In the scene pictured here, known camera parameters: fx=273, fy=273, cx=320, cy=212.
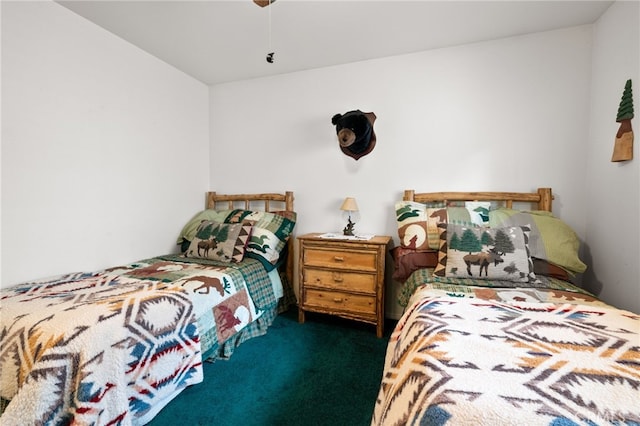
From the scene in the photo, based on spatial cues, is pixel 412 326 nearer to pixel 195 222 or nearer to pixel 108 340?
pixel 108 340

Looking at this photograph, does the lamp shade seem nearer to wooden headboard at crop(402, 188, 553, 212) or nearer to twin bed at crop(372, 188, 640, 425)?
wooden headboard at crop(402, 188, 553, 212)

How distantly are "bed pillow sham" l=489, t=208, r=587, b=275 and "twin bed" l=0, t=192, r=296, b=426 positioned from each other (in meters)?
1.82

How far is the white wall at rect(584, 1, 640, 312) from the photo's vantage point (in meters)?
1.52

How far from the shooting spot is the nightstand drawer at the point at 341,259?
6.91 feet

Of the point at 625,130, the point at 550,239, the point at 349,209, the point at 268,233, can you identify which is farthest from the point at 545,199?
the point at 268,233

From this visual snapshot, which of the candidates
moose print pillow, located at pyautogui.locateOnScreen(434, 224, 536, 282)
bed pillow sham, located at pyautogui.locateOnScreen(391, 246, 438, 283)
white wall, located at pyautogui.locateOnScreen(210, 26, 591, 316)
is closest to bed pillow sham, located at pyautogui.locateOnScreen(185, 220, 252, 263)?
white wall, located at pyautogui.locateOnScreen(210, 26, 591, 316)

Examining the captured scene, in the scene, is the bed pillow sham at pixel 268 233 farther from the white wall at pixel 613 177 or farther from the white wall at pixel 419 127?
the white wall at pixel 613 177

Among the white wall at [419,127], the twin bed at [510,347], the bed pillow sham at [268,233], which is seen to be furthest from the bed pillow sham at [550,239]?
the bed pillow sham at [268,233]

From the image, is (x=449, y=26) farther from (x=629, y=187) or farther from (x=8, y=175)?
(x=8, y=175)

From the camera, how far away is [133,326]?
1.18 m

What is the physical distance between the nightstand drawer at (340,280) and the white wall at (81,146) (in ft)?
4.80

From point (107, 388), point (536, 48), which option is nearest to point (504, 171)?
point (536, 48)

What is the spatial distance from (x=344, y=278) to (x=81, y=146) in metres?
2.13

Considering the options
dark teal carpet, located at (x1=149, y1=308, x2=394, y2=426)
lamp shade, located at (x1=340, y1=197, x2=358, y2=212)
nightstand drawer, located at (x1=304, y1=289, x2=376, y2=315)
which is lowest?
dark teal carpet, located at (x1=149, y1=308, x2=394, y2=426)
